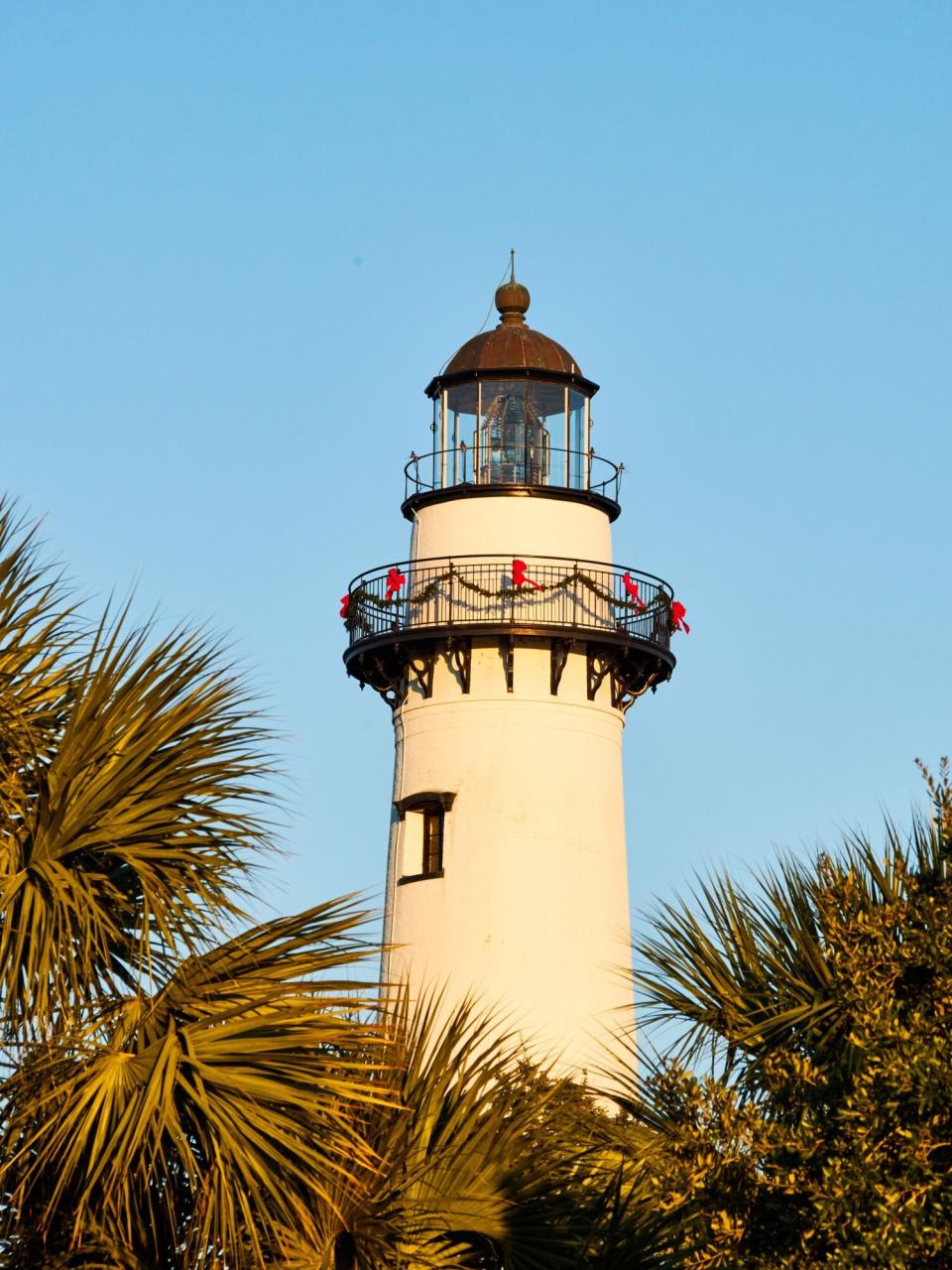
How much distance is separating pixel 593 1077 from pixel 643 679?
226 inches

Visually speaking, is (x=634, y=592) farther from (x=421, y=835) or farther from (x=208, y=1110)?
(x=208, y=1110)

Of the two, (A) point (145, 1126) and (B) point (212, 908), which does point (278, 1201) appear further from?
(B) point (212, 908)

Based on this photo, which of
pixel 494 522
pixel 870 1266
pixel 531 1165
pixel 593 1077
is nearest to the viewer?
pixel 870 1266

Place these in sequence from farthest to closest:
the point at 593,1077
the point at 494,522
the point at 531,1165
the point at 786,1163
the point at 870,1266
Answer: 1. the point at 494,522
2. the point at 593,1077
3. the point at 531,1165
4. the point at 786,1163
5. the point at 870,1266

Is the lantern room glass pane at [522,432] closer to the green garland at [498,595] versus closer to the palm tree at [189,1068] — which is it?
Result: the green garland at [498,595]

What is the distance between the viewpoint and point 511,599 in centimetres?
3122

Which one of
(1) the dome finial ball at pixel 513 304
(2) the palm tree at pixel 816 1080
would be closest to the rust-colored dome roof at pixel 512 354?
(1) the dome finial ball at pixel 513 304

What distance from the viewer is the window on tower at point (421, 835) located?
102 feet

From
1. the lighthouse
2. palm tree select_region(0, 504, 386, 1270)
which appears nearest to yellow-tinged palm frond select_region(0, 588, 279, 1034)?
palm tree select_region(0, 504, 386, 1270)

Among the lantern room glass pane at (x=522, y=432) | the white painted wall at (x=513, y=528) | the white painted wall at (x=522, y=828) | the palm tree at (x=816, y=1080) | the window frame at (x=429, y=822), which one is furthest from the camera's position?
the lantern room glass pane at (x=522, y=432)

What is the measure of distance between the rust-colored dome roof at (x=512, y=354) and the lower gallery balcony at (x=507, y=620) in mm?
2706

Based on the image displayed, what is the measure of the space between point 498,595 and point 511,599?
0.18 m

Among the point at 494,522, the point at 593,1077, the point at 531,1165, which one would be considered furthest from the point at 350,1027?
the point at 494,522

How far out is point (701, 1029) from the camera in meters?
14.0
